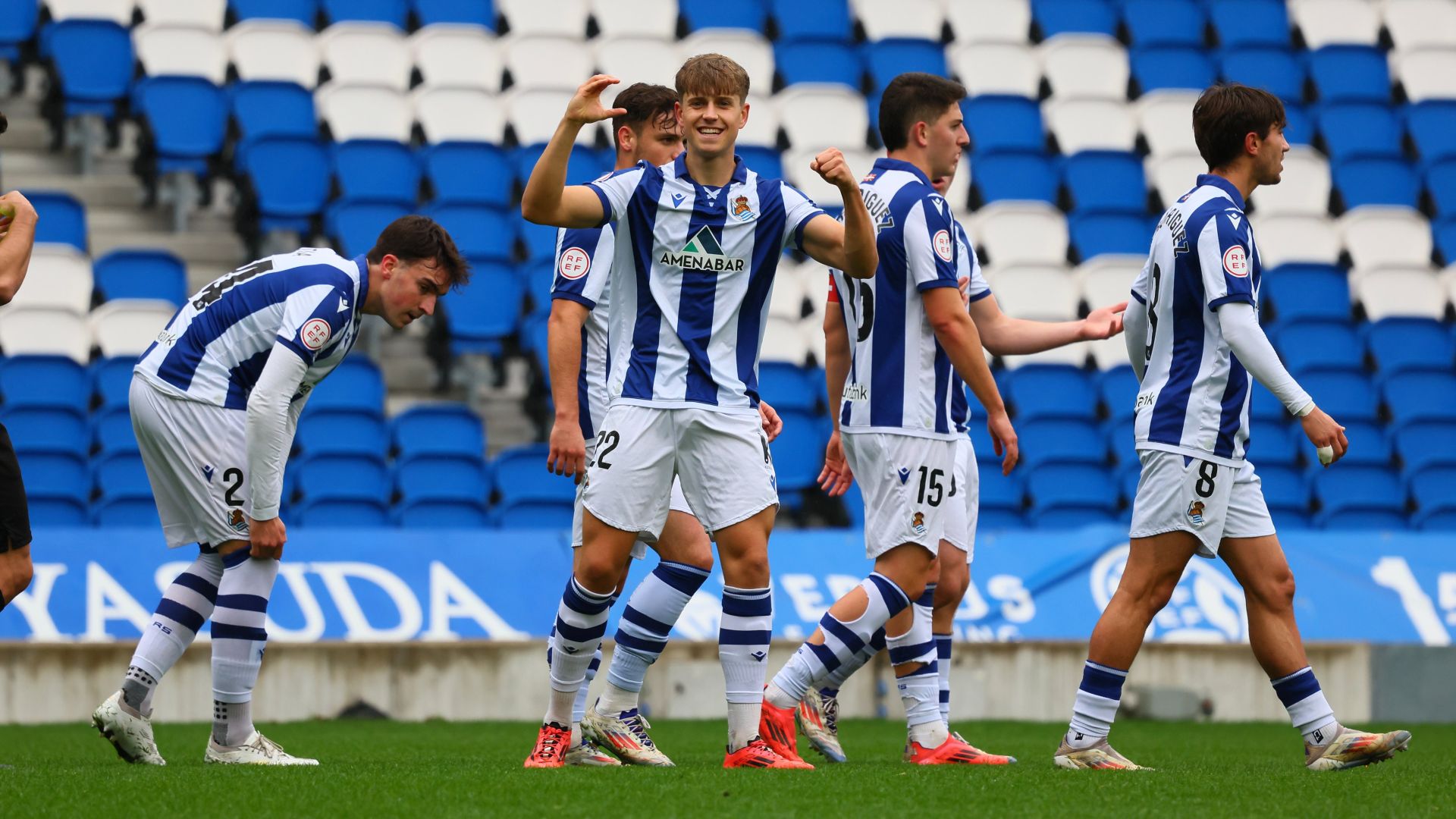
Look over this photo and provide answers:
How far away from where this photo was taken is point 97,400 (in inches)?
431

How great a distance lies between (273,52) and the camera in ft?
45.1

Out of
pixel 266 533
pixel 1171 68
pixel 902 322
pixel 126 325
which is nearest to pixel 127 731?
pixel 266 533

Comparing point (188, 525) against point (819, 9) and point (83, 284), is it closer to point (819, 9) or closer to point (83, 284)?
point (83, 284)

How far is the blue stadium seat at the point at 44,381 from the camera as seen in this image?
35.1ft

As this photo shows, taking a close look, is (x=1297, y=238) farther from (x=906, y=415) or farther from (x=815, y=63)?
(x=906, y=415)

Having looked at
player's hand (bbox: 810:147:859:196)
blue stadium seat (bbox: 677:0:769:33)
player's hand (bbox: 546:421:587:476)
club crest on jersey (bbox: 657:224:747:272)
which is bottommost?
player's hand (bbox: 546:421:587:476)

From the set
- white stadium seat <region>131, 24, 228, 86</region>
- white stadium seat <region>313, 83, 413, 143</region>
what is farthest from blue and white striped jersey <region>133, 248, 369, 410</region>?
white stadium seat <region>131, 24, 228, 86</region>

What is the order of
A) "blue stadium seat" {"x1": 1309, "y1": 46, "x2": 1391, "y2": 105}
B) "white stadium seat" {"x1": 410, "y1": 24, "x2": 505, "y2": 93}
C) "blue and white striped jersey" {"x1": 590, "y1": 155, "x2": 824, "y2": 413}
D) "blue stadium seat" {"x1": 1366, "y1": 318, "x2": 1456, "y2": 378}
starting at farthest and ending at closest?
1. "blue stadium seat" {"x1": 1309, "y1": 46, "x2": 1391, "y2": 105}
2. "white stadium seat" {"x1": 410, "y1": 24, "x2": 505, "y2": 93}
3. "blue stadium seat" {"x1": 1366, "y1": 318, "x2": 1456, "y2": 378}
4. "blue and white striped jersey" {"x1": 590, "y1": 155, "x2": 824, "y2": 413}

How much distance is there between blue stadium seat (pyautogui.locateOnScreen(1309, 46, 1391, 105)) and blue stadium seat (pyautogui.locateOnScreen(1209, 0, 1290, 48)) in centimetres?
38

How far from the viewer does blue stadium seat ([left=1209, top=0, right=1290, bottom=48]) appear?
1569 cm

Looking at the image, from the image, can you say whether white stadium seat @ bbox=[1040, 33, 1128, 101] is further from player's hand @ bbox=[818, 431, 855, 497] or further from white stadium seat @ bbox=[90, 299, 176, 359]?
player's hand @ bbox=[818, 431, 855, 497]

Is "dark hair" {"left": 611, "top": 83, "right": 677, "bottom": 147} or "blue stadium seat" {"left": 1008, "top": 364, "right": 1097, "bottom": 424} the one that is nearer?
"dark hair" {"left": 611, "top": 83, "right": 677, "bottom": 147}

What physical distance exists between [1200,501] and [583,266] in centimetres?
232

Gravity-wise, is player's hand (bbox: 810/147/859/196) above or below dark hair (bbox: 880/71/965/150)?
below
